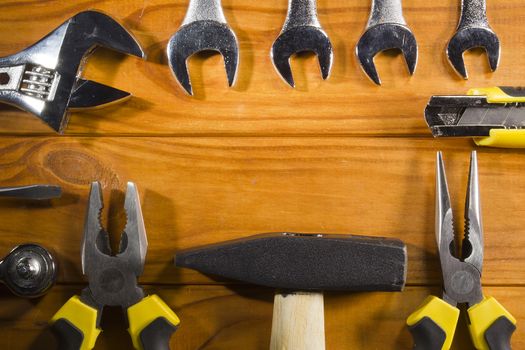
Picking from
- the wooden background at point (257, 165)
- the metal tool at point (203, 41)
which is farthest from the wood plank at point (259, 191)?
the metal tool at point (203, 41)

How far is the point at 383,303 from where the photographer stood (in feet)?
3.11

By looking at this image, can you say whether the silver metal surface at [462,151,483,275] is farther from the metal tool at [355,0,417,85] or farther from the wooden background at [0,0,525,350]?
the metal tool at [355,0,417,85]

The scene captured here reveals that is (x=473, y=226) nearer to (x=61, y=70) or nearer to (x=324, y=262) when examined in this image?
(x=324, y=262)

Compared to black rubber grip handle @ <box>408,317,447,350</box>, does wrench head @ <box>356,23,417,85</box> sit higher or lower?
higher

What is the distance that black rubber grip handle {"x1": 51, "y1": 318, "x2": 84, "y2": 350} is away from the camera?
89 centimetres

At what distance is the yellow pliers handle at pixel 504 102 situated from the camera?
2.92 ft

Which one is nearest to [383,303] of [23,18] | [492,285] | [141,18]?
[492,285]

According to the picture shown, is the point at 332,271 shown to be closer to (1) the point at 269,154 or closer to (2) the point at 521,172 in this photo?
(1) the point at 269,154

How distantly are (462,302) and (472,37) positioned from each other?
0.38m

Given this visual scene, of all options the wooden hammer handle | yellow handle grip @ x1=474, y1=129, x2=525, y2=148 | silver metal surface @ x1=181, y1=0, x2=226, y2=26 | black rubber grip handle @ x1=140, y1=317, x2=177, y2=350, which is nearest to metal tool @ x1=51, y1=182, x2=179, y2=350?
black rubber grip handle @ x1=140, y1=317, x2=177, y2=350

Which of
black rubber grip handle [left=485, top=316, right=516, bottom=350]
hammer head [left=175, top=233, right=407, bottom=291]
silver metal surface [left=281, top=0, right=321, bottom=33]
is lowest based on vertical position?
black rubber grip handle [left=485, top=316, right=516, bottom=350]

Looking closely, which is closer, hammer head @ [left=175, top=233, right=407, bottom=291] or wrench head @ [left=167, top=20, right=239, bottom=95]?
hammer head @ [left=175, top=233, right=407, bottom=291]

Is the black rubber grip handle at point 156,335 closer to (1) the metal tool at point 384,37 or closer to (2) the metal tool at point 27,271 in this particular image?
(2) the metal tool at point 27,271

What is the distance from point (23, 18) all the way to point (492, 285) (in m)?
0.81
